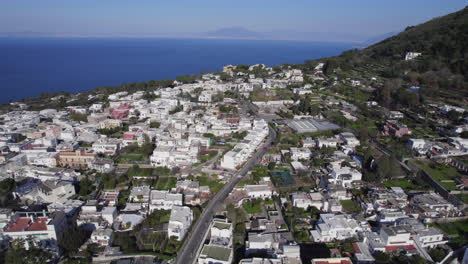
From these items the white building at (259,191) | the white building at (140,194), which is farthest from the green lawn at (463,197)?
the white building at (140,194)

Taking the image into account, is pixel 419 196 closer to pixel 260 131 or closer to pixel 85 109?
pixel 260 131

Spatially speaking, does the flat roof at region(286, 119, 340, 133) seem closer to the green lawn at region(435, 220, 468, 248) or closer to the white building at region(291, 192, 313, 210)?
the white building at region(291, 192, 313, 210)

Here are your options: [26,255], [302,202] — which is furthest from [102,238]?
[302,202]

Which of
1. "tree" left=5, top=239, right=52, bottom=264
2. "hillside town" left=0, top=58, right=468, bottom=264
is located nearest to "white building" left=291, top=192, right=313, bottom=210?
"hillside town" left=0, top=58, right=468, bottom=264

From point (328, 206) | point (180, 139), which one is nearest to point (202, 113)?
point (180, 139)

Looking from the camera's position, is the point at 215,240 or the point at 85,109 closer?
the point at 215,240

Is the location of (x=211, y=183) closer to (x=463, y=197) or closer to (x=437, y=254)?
(x=437, y=254)

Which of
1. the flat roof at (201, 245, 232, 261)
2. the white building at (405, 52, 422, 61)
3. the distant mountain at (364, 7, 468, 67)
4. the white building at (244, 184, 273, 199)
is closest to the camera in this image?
the flat roof at (201, 245, 232, 261)
